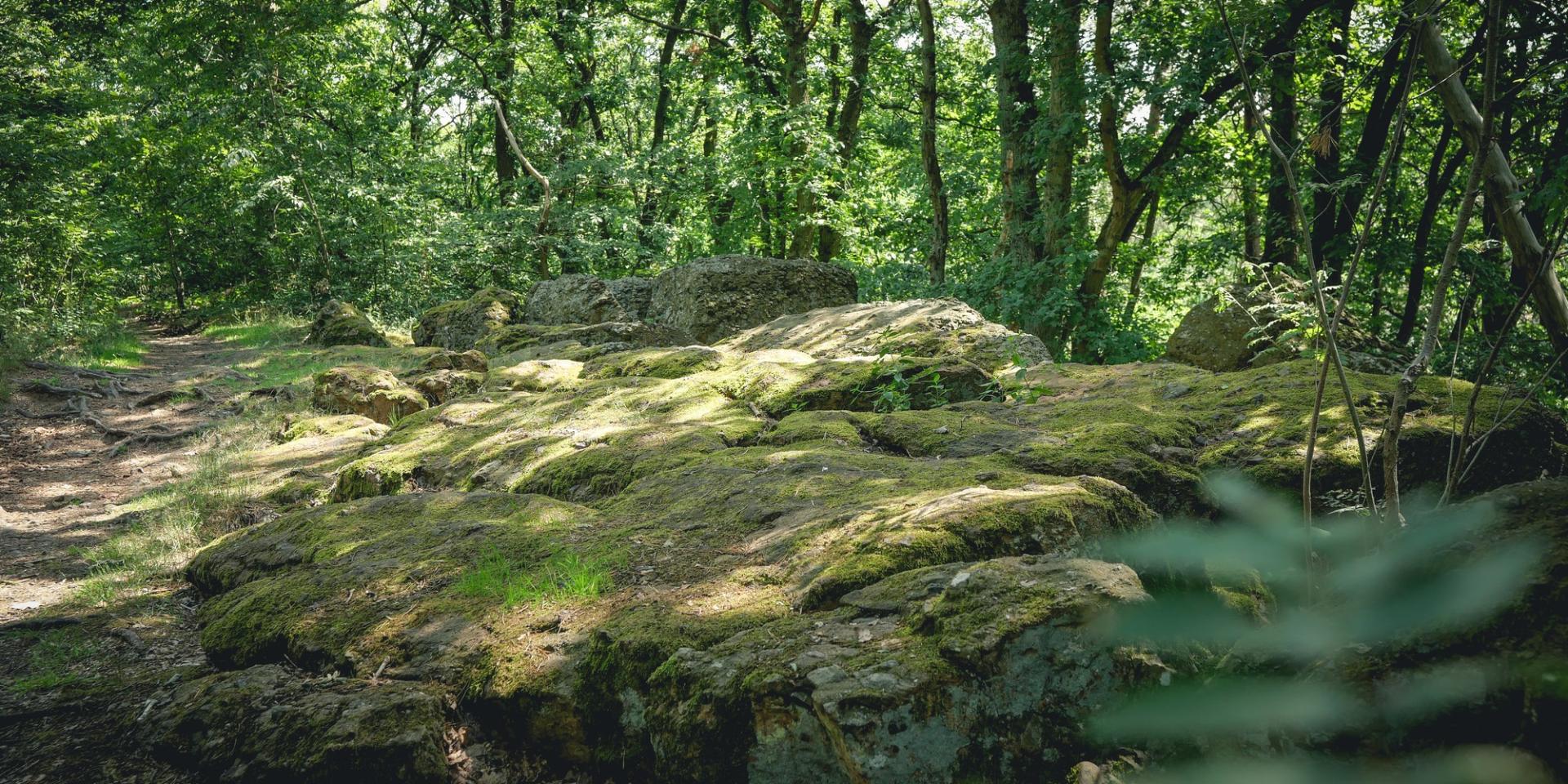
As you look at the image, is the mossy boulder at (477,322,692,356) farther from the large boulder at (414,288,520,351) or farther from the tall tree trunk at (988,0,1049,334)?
the tall tree trunk at (988,0,1049,334)

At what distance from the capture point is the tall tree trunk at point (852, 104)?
1758cm

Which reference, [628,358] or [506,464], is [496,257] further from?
[506,464]

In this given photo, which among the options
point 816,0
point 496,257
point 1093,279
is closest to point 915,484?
point 1093,279

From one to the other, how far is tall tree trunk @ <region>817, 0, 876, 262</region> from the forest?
0.51 ft

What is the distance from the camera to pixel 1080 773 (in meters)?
1.96

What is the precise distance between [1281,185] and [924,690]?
11364mm

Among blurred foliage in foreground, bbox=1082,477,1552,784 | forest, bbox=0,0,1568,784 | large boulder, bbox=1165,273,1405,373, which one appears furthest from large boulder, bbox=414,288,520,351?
blurred foliage in foreground, bbox=1082,477,1552,784

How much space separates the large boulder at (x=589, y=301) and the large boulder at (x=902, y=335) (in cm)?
394

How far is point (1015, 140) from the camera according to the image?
12312 millimetres

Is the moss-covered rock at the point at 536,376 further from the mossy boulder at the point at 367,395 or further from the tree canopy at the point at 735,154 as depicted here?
the tree canopy at the point at 735,154

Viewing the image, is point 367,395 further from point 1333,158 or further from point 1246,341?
point 1333,158

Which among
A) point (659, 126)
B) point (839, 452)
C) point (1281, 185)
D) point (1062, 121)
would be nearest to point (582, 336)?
point (1062, 121)

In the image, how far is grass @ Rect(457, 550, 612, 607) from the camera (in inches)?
133

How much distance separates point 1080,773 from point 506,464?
4.83m
